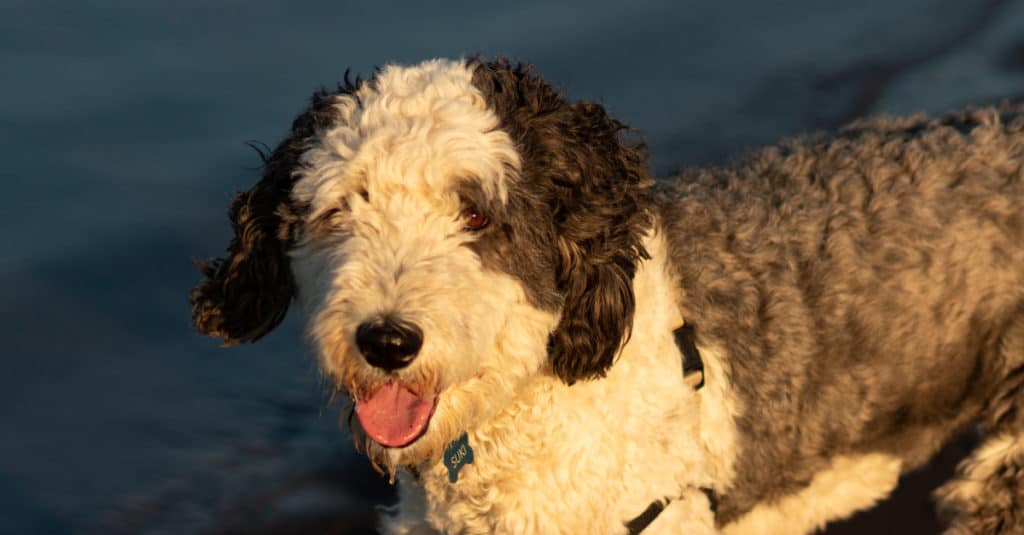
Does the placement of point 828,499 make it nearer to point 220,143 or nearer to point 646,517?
point 646,517

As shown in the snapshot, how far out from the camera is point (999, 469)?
460 cm

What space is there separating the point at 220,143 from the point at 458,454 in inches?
191

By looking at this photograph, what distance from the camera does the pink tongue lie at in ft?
11.9

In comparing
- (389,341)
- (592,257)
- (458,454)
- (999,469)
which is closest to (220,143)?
(458,454)

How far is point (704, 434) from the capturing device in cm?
429

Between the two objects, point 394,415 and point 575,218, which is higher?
point 575,218

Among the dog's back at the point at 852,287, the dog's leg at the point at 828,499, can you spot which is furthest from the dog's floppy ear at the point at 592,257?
the dog's leg at the point at 828,499

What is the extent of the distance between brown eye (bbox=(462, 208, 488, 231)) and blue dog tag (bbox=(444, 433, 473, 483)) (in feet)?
2.37

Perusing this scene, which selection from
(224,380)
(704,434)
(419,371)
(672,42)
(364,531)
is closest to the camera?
(419,371)

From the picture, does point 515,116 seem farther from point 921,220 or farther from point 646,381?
point 921,220

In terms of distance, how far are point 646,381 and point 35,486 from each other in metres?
3.14

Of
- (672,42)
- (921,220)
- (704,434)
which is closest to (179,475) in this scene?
(704,434)

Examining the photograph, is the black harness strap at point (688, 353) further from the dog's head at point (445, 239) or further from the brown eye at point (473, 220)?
the brown eye at point (473, 220)

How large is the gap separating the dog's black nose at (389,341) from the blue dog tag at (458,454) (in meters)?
0.67
